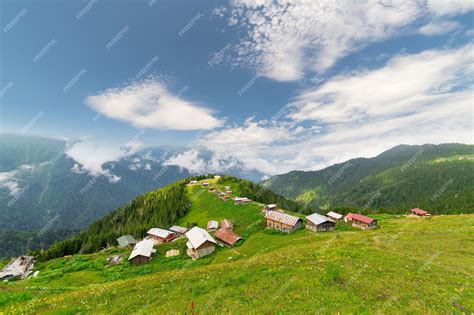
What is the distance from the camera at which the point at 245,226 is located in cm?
7706

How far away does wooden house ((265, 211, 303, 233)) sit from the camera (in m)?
63.8

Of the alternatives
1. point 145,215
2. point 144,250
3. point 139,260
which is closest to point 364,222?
point 144,250

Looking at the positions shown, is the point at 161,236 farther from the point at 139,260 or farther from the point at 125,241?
the point at 139,260

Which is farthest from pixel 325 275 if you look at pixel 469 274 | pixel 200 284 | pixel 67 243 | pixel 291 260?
pixel 67 243

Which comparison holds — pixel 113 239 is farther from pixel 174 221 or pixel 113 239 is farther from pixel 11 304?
pixel 11 304

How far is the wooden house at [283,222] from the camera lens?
2512 inches

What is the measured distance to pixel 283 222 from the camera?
6462cm

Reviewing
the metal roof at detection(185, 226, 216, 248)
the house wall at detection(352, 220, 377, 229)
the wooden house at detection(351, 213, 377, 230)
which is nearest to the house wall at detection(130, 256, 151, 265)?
the metal roof at detection(185, 226, 216, 248)

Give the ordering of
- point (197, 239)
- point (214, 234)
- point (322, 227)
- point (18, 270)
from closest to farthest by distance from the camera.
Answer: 1. point (197, 239)
2. point (18, 270)
3. point (322, 227)
4. point (214, 234)

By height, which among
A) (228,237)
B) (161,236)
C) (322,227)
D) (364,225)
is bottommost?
(161,236)

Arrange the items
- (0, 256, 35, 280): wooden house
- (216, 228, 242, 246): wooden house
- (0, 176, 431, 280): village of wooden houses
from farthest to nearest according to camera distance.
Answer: (216, 228, 242, 246): wooden house, (0, 256, 35, 280): wooden house, (0, 176, 431, 280): village of wooden houses

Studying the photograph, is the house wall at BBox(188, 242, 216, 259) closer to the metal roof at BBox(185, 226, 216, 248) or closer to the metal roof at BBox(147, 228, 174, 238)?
the metal roof at BBox(185, 226, 216, 248)

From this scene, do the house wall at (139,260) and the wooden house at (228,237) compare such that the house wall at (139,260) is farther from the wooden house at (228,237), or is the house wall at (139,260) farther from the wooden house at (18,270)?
the wooden house at (18,270)

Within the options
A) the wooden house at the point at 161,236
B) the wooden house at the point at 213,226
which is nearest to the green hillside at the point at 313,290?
the wooden house at the point at 213,226
